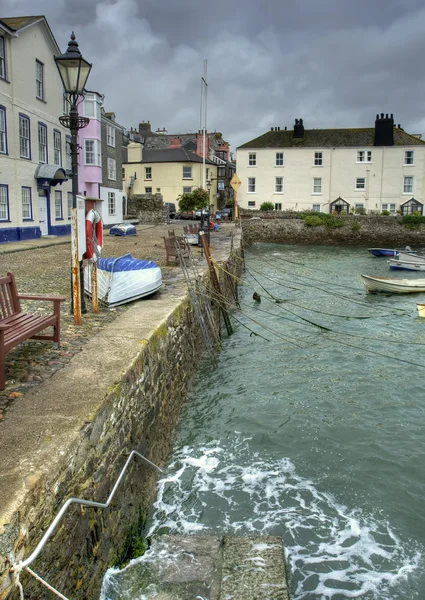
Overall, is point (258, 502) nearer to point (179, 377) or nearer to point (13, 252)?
point (179, 377)

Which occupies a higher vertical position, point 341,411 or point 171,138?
point 171,138

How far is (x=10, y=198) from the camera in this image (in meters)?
23.6

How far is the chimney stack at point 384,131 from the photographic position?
177ft

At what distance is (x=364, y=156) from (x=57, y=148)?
36179mm

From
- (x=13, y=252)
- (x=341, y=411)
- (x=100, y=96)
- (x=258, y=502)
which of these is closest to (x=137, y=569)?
(x=258, y=502)

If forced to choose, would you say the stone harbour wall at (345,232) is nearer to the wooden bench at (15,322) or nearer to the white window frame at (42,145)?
the white window frame at (42,145)

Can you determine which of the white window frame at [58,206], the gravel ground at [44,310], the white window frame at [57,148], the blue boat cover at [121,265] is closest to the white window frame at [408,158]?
the white window frame at [57,148]

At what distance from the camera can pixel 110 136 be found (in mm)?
40406

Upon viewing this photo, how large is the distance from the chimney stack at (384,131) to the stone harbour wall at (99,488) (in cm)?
5269

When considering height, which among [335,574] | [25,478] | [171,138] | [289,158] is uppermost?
[171,138]

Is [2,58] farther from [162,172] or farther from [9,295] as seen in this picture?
[162,172]

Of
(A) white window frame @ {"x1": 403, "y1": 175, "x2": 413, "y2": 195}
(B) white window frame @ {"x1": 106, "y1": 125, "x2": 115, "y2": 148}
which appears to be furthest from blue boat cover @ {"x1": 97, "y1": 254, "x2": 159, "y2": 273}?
(A) white window frame @ {"x1": 403, "y1": 175, "x2": 413, "y2": 195}

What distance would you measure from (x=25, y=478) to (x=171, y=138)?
75.1 m

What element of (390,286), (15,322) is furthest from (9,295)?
(390,286)
